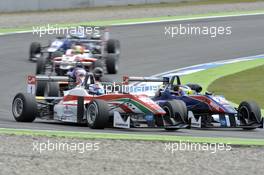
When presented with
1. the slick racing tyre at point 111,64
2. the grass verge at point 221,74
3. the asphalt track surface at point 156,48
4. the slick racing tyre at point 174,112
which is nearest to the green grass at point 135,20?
the asphalt track surface at point 156,48

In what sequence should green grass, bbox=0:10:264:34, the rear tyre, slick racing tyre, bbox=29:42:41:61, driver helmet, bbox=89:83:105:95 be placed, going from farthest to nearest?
green grass, bbox=0:10:264:34 → slick racing tyre, bbox=29:42:41:61 → the rear tyre → driver helmet, bbox=89:83:105:95

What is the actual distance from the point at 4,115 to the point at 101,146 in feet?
15.4

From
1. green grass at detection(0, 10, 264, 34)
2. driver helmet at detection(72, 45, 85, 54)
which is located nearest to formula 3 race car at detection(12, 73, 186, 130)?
driver helmet at detection(72, 45, 85, 54)

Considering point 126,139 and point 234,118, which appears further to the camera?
point 234,118

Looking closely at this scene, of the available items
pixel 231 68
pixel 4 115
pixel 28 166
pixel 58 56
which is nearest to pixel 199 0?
pixel 231 68

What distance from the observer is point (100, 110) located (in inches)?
534

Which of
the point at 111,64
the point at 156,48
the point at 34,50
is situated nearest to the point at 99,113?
the point at 111,64

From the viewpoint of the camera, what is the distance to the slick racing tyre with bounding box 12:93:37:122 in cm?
1454

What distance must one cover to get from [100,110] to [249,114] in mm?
2610

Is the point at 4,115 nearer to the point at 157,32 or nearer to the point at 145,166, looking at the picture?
the point at 145,166

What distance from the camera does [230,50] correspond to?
27.8 meters

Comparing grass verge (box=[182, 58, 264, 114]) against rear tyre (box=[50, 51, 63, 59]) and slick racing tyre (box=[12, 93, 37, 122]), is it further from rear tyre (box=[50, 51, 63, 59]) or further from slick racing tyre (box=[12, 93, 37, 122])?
slick racing tyre (box=[12, 93, 37, 122])

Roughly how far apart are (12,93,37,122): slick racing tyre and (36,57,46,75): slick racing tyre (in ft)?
24.2

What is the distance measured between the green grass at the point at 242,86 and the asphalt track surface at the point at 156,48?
2.42m
